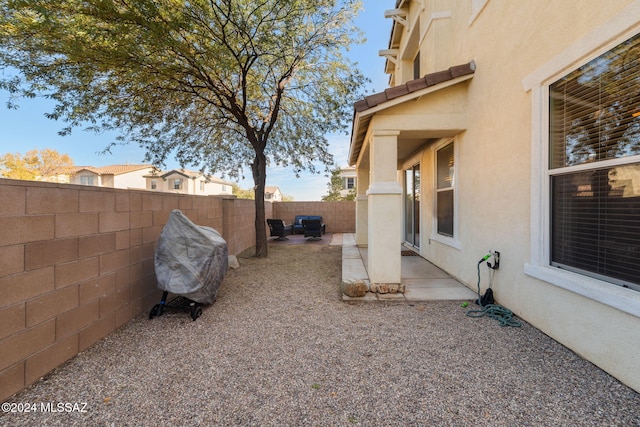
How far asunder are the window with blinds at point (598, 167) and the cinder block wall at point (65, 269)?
486cm

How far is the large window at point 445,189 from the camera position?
5.28 m

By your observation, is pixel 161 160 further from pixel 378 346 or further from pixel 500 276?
pixel 500 276

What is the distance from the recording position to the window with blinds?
2.22 meters

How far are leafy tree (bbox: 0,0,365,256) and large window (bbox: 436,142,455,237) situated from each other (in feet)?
12.9

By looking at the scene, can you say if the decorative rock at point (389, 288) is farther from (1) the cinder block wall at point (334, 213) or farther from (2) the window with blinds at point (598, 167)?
(1) the cinder block wall at point (334, 213)

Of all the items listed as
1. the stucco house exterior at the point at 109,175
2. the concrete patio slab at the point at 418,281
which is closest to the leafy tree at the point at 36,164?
the stucco house exterior at the point at 109,175

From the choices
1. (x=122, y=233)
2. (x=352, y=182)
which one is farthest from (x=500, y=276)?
(x=352, y=182)

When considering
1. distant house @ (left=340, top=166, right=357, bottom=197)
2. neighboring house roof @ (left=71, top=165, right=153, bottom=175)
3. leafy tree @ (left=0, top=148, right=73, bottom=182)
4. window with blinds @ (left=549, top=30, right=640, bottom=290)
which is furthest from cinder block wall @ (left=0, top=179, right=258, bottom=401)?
neighboring house roof @ (left=71, top=165, right=153, bottom=175)

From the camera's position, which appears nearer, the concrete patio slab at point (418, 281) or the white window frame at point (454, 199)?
the concrete patio slab at point (418, 281)

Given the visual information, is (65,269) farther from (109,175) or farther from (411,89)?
(109,175)

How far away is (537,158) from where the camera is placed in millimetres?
2996

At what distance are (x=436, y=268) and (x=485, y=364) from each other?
3.46 m

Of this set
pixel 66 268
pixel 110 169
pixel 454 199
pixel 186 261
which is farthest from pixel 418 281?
pixel 110 169

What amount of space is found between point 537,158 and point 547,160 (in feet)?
0.29
